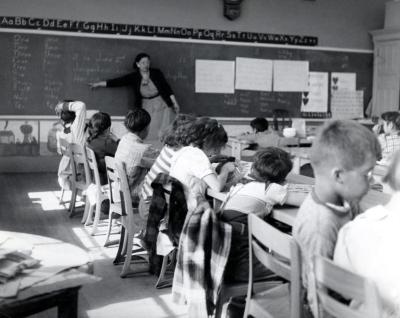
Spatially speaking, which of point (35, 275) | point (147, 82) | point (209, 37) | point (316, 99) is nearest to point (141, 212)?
point (35, 275)

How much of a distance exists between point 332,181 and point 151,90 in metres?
6.08

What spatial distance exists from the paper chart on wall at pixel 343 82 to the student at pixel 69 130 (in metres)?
4.50

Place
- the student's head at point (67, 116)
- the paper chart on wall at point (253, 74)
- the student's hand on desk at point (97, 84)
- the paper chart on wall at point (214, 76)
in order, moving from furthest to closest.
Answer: the paper chart on wall at point (253, 74), the paper chart on wall at point (214, 76), the student's hand on desk at point (97, 84), the student's head at point (67, 116)

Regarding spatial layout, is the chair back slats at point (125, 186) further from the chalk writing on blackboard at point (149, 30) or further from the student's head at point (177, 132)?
the chalk writing on blackboard at point (149, 30)

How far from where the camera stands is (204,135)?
3.17 metres

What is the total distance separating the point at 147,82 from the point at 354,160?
611cm

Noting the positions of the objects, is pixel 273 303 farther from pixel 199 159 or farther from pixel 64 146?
pixel 64 146

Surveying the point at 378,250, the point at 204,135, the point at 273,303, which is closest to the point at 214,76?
the point at 204,135

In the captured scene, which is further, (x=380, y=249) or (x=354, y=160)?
(x=354, y=160)

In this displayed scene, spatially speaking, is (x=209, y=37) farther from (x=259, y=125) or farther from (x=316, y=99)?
(x=259, y=125)

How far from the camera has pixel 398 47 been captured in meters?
8.38

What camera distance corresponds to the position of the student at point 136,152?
3859mm

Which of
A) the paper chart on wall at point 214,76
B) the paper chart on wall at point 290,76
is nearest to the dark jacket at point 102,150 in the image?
the paper chart on wall at point 214,76

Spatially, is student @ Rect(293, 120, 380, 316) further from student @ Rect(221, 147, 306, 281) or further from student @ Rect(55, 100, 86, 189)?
student @ Rect(55, 100, 86, 189)
